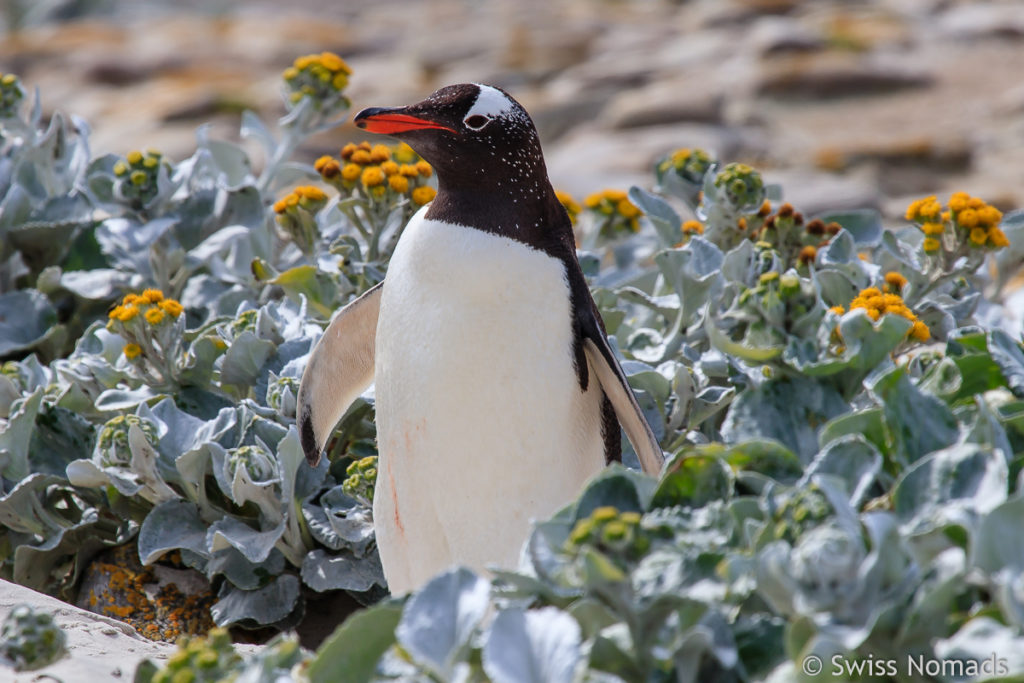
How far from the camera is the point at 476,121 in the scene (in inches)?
76.3

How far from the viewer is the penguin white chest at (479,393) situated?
1.92 m

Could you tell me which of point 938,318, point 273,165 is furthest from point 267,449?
point 938,318

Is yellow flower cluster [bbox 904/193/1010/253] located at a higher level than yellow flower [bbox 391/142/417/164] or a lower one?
lower

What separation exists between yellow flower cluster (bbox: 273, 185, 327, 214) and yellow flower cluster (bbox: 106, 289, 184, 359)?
1.48 feet

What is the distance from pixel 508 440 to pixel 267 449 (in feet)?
2.17

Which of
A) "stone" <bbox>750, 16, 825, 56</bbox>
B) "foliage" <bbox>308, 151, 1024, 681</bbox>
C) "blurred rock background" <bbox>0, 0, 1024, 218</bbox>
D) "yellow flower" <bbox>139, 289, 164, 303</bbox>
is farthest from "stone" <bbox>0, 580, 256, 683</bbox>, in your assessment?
"stone" <bbox>750, 16, 825, 56</bbox>

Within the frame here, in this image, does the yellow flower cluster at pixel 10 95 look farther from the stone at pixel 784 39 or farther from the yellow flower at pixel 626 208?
the stone at pixel 784 39

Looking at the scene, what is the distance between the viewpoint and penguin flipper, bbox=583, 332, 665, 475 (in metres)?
1.93

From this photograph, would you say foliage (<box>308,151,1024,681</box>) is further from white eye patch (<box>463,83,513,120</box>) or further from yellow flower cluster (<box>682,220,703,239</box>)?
yellow flower cluster (<box>682,220,703,239</box>)

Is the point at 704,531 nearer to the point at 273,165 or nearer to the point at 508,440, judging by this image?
the point at 508,440

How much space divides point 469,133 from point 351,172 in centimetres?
81

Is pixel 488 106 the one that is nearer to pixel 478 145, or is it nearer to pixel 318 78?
pixel 478 145

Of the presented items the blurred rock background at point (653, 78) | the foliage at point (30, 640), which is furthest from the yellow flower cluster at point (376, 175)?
the blurred rock background at point (653, 78)

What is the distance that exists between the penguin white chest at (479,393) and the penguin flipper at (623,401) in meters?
0.05
